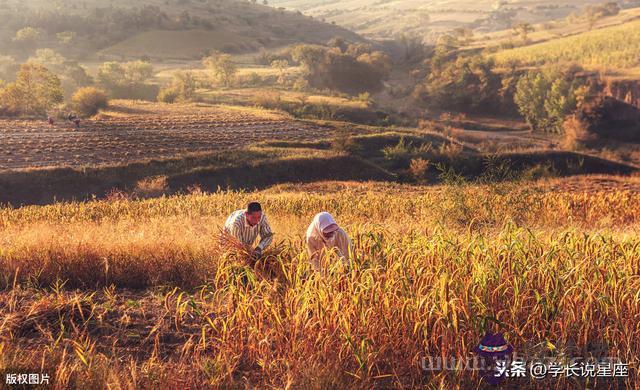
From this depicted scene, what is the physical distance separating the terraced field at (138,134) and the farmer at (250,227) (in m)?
24.6

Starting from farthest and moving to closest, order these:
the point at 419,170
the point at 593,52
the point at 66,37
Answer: the point at 66,37 < the point at 593,52 < the point at 419,170

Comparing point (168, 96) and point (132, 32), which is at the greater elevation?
point (132, 32)

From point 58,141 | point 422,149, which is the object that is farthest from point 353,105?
point 58,141

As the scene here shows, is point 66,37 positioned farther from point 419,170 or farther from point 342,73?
point 419,170

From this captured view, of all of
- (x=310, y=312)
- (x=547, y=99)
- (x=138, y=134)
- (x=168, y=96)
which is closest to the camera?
(x=310, y=312)

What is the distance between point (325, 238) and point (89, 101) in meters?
48.0

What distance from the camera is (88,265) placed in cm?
657

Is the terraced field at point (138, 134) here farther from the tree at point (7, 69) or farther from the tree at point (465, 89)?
the tree at point (7, 69)

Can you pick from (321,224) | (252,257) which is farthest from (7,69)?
(321,224)

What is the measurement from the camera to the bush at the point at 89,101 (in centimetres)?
4616

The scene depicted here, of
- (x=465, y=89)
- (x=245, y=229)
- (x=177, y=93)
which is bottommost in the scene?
(x=177, y=93)

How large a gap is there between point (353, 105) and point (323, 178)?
27.8 metres

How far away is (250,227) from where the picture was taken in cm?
620

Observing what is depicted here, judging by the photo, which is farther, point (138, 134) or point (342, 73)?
point (342, 73)
